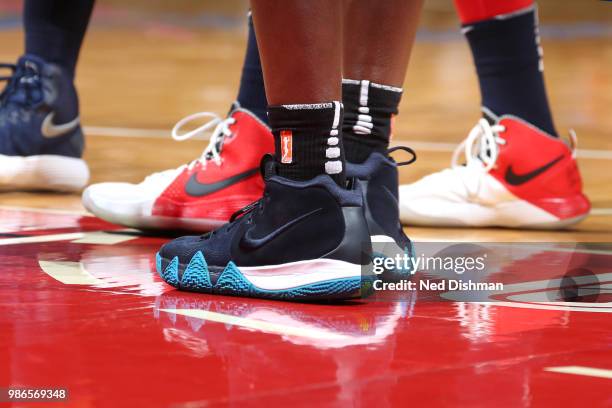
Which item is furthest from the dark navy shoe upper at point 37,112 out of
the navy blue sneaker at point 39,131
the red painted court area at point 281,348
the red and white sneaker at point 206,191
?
the red painted court area at point 281,348

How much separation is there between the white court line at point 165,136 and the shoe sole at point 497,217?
3.44ft

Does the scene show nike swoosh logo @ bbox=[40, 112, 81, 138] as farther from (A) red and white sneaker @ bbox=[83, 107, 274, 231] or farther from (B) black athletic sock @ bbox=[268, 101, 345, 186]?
(B) black athletic sock @ bbox=[268, 101, 345, 186]

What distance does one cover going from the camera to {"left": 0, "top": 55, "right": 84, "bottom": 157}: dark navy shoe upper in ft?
8.36

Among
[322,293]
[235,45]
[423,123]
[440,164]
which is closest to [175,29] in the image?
[235,45]

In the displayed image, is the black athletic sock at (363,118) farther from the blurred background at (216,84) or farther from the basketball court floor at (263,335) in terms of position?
the blurred background at (216,84)

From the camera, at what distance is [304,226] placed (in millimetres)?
1485

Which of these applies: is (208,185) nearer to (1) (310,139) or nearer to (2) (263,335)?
(1) (310,139)

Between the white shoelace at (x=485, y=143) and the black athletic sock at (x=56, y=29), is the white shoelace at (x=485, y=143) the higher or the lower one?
the lower one

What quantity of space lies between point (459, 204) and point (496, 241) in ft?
0.65

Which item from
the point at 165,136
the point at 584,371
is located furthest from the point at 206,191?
the point at 165,136

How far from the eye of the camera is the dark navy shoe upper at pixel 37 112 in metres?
2.55

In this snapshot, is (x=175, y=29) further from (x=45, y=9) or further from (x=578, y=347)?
(x=578, y=347)

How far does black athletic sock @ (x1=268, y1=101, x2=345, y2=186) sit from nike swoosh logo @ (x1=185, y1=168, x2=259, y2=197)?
53 centimetres

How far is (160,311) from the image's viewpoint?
142 cm
